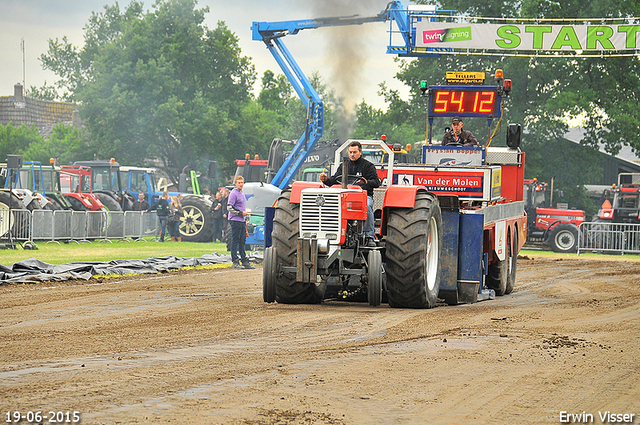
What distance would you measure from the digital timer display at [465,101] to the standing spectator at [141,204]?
57.8ft

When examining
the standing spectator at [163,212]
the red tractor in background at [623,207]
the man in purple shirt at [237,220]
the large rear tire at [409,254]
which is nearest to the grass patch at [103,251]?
the standing spectator at [163,212]

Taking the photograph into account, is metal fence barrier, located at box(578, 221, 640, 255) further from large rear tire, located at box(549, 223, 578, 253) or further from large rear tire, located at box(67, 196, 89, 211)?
large rear tire, located at box(67, 196, 89, 211)

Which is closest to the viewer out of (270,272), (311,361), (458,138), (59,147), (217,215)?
(311,361)

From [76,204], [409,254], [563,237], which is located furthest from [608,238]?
[409,254]

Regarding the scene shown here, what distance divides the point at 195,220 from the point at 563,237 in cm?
1340

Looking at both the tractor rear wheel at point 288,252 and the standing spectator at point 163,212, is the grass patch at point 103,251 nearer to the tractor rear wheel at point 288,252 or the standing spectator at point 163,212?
the standing spectator at point 163,212

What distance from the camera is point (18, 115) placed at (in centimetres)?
8288

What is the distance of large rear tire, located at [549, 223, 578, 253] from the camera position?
31.2m

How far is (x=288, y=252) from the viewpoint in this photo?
10.9 m

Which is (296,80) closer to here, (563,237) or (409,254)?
(563,237)

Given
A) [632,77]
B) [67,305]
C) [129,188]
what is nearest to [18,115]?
[129,188]

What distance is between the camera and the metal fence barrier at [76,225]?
2408cm

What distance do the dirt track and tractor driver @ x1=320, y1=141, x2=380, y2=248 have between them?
102 centimetres

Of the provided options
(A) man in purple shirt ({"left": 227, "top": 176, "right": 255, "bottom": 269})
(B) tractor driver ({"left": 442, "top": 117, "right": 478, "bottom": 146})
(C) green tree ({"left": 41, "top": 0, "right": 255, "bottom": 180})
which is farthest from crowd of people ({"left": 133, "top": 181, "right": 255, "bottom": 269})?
(C) green tree ({"left": 41, "top": 0, "right": 255, "bottom": 180})
